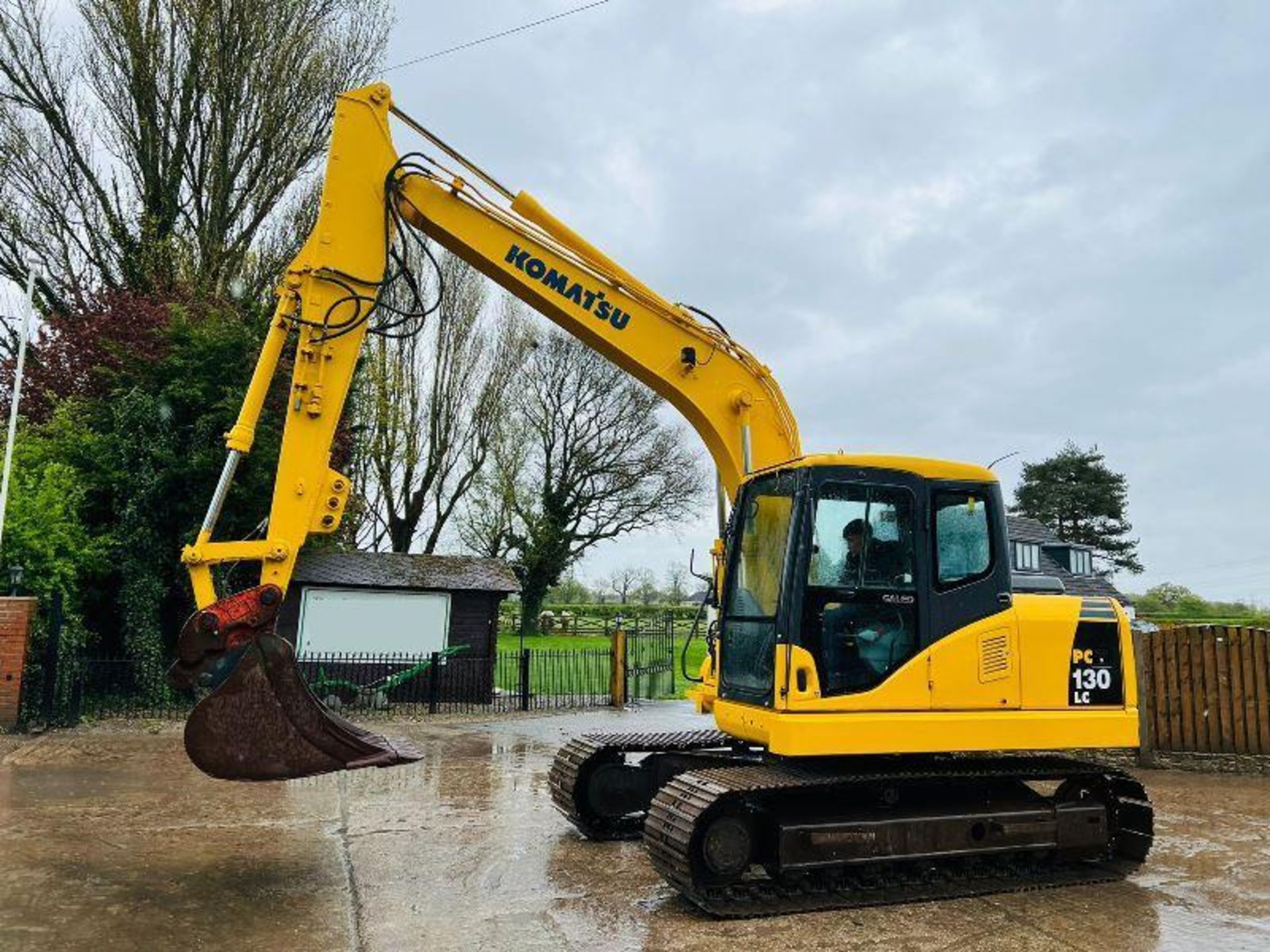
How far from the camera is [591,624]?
4025 centimetres

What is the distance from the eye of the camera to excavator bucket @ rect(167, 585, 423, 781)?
17.5ft

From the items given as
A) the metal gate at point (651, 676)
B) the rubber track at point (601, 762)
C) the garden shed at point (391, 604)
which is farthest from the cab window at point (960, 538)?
the garden shed at point (391, 604)

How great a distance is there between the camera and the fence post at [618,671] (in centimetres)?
1678

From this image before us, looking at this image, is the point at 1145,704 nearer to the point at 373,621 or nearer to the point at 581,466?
the point at 373,621

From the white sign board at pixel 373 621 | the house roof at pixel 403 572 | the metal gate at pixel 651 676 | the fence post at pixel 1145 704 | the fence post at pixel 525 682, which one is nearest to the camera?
the fence post at pixel 1145 704

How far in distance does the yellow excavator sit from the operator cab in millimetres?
14

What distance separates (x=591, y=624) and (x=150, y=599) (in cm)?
2650

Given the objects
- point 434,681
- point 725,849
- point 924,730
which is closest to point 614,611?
point 434,681

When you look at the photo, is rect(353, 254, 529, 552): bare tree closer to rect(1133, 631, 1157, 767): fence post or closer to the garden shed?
the garden shed

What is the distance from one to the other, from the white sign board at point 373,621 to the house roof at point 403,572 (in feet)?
0.64

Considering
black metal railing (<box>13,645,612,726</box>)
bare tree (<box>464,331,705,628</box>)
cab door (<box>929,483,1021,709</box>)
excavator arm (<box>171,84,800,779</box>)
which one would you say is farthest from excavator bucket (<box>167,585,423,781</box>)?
bare tree (<box>464,331,705,628</box>)

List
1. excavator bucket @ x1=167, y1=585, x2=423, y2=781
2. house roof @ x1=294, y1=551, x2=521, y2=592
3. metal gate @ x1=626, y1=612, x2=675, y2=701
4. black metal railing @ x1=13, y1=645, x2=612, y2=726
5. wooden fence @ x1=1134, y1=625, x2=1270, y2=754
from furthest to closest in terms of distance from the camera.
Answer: metal gate @ x1=626, y1=612, x2=675, y2=701
house roof @ x1=294, y1=551, x2=521, y2=592
black metal railing @ x1=13, y1=645, x2=612, y2=726
wooden fence @ x1=1134, y1=625, x2=1270, y2=754
excavator bucket @ x1=167, y1=585, x2=423, y2=781

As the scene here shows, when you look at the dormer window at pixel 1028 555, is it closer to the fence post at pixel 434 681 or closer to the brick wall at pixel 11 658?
the fence post at pixel 434 681

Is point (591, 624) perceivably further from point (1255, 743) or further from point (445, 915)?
point (445, 915)
